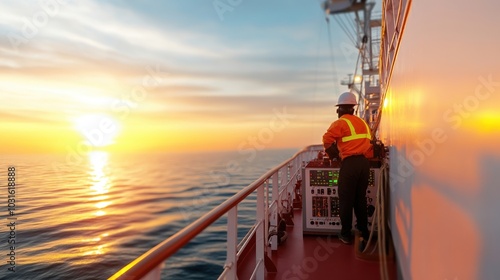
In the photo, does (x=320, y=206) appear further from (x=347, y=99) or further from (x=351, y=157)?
(x=347, y=99)

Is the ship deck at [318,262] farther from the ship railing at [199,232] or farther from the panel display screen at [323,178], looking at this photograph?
the panel display screen at [323,178]

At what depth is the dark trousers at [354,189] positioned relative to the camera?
3.76 metres

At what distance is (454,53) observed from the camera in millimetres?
1049

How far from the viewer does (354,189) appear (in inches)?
150

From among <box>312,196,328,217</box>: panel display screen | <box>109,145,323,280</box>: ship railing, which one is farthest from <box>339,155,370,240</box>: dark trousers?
<box>109,145,323,280</box>: ship railing

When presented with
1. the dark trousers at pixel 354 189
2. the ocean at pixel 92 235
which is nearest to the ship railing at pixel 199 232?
the dark trousers at pixel 354 189

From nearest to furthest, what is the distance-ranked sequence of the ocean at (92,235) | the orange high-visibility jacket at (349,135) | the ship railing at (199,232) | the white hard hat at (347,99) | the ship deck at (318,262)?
the ship railing at (199,232)
the ship deck at (318,262)
the orange high-visibility jacket at (349,135)
the white hard hat at (347,99)
the ocean at (92,235)

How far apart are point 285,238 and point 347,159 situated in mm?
1338

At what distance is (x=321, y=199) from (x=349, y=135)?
114 centimetres

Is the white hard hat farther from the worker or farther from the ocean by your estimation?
the ocean

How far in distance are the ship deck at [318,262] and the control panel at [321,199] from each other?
0.17 meters

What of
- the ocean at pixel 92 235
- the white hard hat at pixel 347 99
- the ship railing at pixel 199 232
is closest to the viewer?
the ship railing at pixel 199 232

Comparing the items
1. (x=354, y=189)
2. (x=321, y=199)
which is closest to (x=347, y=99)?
(x=354, y=189)

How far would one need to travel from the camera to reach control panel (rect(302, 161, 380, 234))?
4355 millimetres
